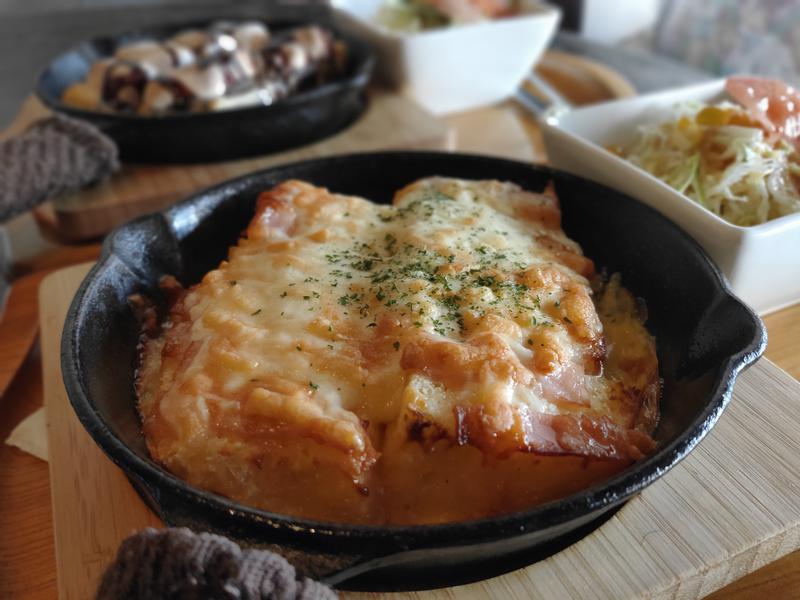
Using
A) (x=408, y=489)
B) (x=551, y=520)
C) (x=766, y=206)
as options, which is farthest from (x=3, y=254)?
(x=766, y=206)

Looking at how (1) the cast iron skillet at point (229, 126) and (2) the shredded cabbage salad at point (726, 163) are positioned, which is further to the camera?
(1) the cast iron skillet at point (229, 126)

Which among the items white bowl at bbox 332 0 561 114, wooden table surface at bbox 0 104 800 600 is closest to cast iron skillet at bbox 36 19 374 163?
white bowl at bbox 332 0 561 114

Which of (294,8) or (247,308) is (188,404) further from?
(294,8)

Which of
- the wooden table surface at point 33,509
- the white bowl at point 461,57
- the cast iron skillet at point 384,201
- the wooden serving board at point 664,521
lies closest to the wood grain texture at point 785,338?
the wooden table surface at point 33,509

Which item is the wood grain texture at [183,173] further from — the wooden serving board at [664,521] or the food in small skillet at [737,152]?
the wooden serving board at [664,521]

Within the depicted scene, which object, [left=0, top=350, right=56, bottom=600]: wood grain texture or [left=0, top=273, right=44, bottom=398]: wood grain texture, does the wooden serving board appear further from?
[left=0, top=273, right=44, bottom=398]: wood grain texture

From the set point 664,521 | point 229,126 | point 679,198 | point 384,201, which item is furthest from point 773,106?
point 229,126
